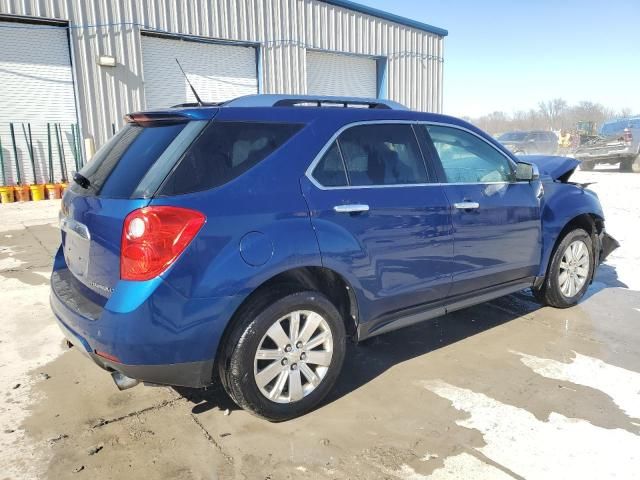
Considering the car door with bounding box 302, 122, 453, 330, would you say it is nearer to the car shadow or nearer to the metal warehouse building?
the car shadow

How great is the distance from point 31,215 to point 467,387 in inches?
370

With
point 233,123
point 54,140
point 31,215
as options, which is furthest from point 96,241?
point 54,140

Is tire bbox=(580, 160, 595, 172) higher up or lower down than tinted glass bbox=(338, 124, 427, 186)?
lower down

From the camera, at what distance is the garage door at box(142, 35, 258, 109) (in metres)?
13.1

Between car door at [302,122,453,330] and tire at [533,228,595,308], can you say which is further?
tire at [533,228,595,308]

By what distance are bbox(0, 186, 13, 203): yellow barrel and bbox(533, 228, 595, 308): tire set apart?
10.9m

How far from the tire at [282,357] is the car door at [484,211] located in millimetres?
1192

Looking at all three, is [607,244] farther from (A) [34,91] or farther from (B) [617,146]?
(B) [617,146]

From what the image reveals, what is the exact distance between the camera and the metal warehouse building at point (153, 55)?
11.5 meters

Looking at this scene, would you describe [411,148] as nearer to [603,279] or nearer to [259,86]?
[603,279]

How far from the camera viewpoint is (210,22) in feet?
44.6

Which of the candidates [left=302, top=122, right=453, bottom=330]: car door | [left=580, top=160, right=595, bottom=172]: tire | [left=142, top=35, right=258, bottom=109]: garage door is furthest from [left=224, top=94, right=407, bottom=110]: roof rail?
[left=580, top=160, right=595, bottom=172]: tire

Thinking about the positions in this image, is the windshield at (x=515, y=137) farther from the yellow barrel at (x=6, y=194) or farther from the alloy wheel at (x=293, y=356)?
the alloy wheel at (x=293, y=356)

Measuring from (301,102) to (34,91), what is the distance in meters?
10.8
